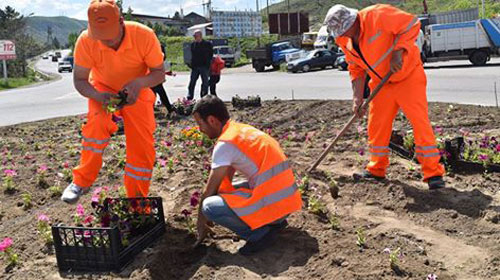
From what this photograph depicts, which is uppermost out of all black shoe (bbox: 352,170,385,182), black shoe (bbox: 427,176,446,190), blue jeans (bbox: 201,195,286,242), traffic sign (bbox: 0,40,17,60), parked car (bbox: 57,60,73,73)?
traffic sign (bbox: 0,40,17,60)

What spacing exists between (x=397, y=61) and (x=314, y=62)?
76.6 feet

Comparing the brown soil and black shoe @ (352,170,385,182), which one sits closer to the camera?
the brown soil

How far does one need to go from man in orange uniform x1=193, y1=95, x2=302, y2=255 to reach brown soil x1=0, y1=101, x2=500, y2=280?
0.26m

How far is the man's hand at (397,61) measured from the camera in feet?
14.6

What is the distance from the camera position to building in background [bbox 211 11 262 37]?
2197 inches

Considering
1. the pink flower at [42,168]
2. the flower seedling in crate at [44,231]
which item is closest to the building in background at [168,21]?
the pink flower at [42,168]

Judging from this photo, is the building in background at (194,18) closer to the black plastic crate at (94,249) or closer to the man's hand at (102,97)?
the man's hand at (102,97)

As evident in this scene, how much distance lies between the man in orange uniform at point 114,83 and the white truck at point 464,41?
67.6 feet

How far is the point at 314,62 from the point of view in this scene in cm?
2745

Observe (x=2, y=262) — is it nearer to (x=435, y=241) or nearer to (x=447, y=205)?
(x=435, y=241)

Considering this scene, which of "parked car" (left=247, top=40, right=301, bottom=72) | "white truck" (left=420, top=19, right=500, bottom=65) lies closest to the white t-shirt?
"white truck" (left=420, top=19, right=500, bottom=65)

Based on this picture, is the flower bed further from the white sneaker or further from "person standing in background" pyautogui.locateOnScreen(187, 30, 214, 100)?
"person standing in background" pyautogui.locateOnScreen(187, 30, 214, 100)

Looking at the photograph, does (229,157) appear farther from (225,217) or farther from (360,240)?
(360,240)

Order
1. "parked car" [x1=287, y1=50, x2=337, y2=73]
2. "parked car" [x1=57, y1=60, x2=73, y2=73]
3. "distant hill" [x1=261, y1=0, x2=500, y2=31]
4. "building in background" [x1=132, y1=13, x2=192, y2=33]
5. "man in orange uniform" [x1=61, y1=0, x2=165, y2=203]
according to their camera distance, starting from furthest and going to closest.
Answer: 1. "building in background" [x1=132, y1=13, x2=192, y2=33]
2. "parked car" [x1=57, y1=60, x2=73, y2=73]
3. "distant hill" [x1=261, y1=0, x2=500, y2=31]
4. "parked car" [x1=287, y1=50, x2=337, y2=73]
5. "man in orange uniform" [x1=61, y1=0, x2=165, y2=203]
